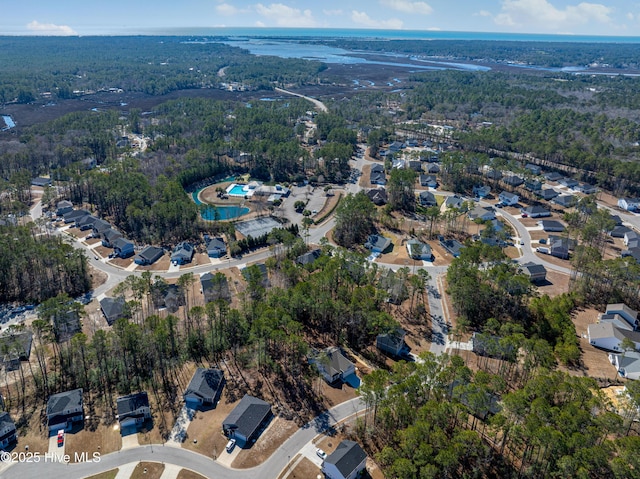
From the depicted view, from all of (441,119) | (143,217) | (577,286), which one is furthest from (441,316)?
(441,119)

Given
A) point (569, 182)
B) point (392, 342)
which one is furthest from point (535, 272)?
point (569, 182)

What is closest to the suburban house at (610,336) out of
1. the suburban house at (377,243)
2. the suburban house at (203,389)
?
the suburban house at (377,243)

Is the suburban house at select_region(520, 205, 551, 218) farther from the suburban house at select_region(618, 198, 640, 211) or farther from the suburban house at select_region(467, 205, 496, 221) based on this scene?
the suburban house at select_region(618, 198, 640, 211)

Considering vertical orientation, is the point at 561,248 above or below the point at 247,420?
above

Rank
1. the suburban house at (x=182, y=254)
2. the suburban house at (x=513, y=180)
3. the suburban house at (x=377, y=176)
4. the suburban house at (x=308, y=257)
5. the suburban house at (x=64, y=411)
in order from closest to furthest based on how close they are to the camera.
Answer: the suburban house at (x=64, y=411) → the suburban house at (x=308, y=257) → the suburban house at (x=182, y=254) → the suburban house at (x=513, y=180) → the suburban house at (x=377, y=176)

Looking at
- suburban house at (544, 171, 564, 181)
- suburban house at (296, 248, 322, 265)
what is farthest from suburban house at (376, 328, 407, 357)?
suburban house at (544, 171, 564, 181)

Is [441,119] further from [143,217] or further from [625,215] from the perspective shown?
[143,217]

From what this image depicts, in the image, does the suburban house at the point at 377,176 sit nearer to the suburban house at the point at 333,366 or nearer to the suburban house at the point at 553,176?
the suburban house at the point at 553,176

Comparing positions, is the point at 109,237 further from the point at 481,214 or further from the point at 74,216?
the point at 481,214
